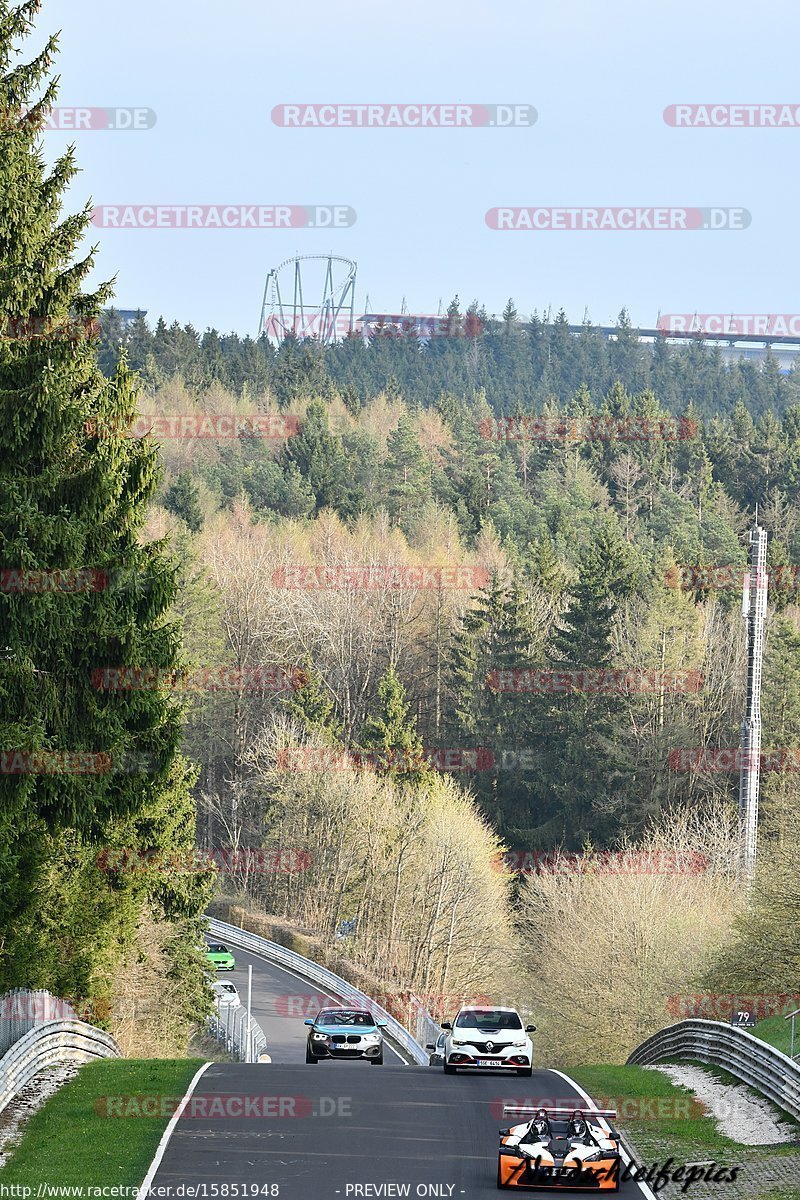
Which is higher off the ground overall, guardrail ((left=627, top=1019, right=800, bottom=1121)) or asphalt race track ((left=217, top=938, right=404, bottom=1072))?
guardrail ((left=627, top=1019, right=800, bottom=1121))

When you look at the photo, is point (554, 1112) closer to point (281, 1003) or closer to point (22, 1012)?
point (22, 1012)

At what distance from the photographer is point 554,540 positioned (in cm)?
11000

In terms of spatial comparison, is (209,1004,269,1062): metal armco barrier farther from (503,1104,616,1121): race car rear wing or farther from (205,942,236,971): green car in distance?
(503,1104,616,1121): race car rear wing

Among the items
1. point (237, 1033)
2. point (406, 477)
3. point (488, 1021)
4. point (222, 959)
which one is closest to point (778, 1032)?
point (488, 1021)

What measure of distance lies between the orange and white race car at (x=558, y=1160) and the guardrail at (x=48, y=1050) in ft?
24.3

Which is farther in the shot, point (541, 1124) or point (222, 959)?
point (222, 959)

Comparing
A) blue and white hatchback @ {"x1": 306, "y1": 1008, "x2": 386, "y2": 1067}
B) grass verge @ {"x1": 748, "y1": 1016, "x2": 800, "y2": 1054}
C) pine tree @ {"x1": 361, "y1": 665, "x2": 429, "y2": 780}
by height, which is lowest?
pine tree @ {"x1": 361, "y1": 665, "x2": 429, "y2": 780}

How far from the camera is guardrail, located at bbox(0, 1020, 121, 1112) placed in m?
23.0

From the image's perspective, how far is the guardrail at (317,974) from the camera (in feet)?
170

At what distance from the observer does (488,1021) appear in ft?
95.0

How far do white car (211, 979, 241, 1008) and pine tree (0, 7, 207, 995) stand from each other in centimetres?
3395

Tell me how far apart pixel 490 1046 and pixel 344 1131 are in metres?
7.01

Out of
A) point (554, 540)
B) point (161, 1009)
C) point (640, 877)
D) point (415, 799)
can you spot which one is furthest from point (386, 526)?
point (161, 1009)

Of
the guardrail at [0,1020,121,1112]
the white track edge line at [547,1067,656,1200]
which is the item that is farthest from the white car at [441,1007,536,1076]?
the guardrail at [0,1020,121,1112]
